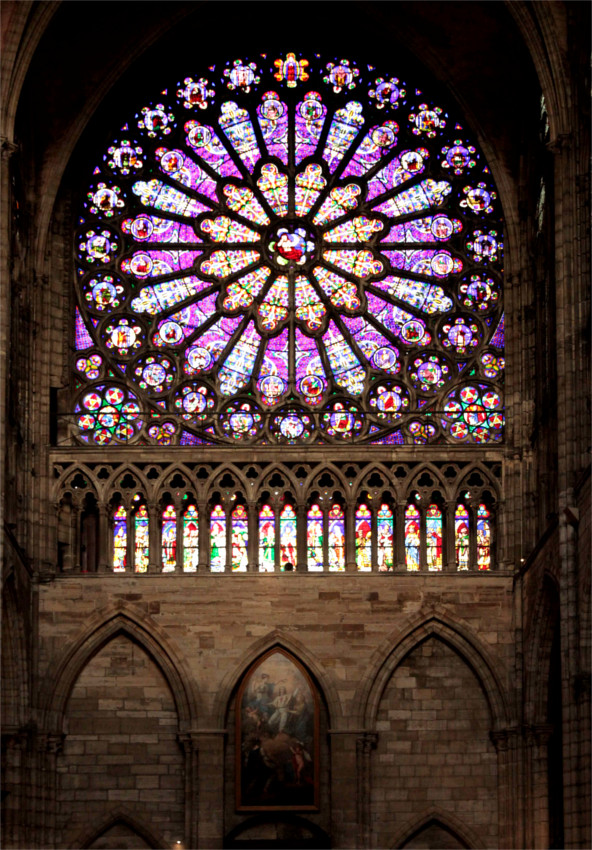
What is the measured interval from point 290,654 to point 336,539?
1.63m

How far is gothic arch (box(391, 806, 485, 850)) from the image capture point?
27.0 metres

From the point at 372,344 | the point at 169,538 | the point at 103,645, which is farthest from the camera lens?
the point at 372,344

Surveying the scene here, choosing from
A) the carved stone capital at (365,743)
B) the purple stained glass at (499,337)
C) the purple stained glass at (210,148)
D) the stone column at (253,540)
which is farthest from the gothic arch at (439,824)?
the purple stained glass at (210,148)

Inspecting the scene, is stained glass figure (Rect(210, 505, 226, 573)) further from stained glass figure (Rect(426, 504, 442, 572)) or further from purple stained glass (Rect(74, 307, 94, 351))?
purple stained glass (Rect(74, 307, 94, 351))

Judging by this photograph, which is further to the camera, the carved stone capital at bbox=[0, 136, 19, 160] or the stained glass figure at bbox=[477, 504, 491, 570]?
the stained glass figure at bbox=[477, 504, 491, 570]

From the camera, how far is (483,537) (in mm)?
28344

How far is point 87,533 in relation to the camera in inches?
1118

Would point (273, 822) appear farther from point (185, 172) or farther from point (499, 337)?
point (185, 172)

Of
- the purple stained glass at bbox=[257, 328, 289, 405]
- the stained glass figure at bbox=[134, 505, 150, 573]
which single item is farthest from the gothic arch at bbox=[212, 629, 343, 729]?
the purple stained glass at bbox=[257, 328, 289, 405]

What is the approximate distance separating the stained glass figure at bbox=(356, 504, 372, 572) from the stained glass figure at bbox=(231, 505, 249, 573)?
1380mm

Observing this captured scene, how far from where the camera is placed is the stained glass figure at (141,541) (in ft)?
92.4

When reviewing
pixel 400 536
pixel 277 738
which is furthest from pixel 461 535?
pixel 277 738

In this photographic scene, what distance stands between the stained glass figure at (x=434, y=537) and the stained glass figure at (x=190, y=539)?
2.87m

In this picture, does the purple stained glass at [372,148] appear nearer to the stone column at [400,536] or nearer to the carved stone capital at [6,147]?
the stone column at [400,536]
